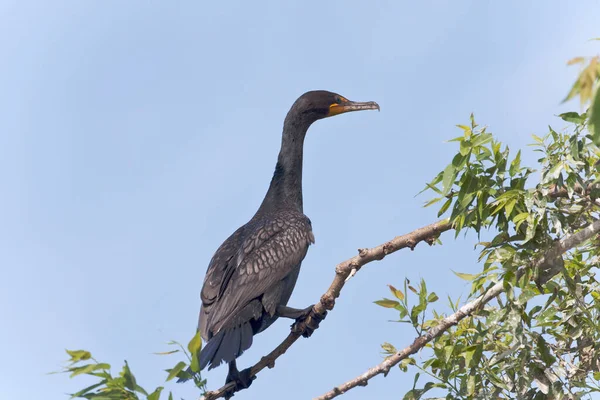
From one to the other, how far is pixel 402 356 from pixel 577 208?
1131mm

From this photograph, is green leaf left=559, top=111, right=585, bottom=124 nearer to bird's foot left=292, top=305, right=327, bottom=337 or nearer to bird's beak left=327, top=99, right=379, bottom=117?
bird's foot left=292, top=305, right=327, bottom=337

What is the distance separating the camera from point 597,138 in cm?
154

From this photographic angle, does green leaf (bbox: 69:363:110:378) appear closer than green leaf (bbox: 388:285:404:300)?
Yes

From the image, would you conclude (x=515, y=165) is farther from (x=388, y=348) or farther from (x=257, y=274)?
(x=257, y=274)

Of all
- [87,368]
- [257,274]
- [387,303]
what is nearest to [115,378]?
[87,368]

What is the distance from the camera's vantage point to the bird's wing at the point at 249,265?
5.15 meters

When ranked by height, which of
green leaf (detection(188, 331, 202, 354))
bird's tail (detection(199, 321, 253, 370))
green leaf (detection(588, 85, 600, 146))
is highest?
bird's tail (detection(199, 321, 253, 370))

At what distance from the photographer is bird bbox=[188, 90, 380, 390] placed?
16.2 ft

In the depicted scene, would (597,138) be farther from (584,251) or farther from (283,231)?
(283,231)

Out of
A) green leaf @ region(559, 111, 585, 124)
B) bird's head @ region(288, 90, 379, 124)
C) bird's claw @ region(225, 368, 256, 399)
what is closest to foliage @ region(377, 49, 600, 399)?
green leaf @ region(559, 111, 585, 124)

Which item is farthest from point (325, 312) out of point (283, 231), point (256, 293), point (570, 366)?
point (570, 366)

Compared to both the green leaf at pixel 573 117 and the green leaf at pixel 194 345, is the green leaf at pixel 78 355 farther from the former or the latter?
the green leaf at pixel 573 117

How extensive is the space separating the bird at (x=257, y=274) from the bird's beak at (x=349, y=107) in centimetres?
65

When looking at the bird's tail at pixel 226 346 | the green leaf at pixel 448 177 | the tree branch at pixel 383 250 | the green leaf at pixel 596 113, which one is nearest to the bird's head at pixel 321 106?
the bird's tail at pixel 226 346
